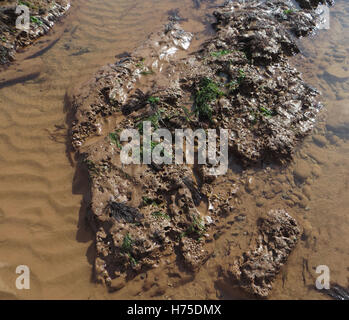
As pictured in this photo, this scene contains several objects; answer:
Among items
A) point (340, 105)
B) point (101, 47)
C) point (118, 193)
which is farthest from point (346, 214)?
point (101, 47)

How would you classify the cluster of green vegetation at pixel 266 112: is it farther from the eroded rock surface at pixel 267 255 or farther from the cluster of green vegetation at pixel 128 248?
the cluster of green vegetation at pixel 128 248

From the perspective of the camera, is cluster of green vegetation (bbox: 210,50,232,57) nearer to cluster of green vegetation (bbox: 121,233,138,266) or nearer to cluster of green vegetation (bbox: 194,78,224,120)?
cluster of green vegetation (bbox: 194,78,224,120)

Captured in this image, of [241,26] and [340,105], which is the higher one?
[241,26]

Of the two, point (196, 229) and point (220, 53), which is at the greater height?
point (220, 53)

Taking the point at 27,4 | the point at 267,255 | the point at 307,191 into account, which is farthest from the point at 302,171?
the point at 27,4

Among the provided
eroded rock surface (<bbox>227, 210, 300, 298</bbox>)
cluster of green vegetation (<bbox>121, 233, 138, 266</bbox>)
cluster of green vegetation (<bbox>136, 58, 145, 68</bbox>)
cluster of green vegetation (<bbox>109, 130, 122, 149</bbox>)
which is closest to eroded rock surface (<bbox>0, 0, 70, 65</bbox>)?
cluster of green vegetation (<bbox>136, 58, 145, 68</bbox>)

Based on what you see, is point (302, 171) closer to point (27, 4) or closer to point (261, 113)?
point (261, 113)
